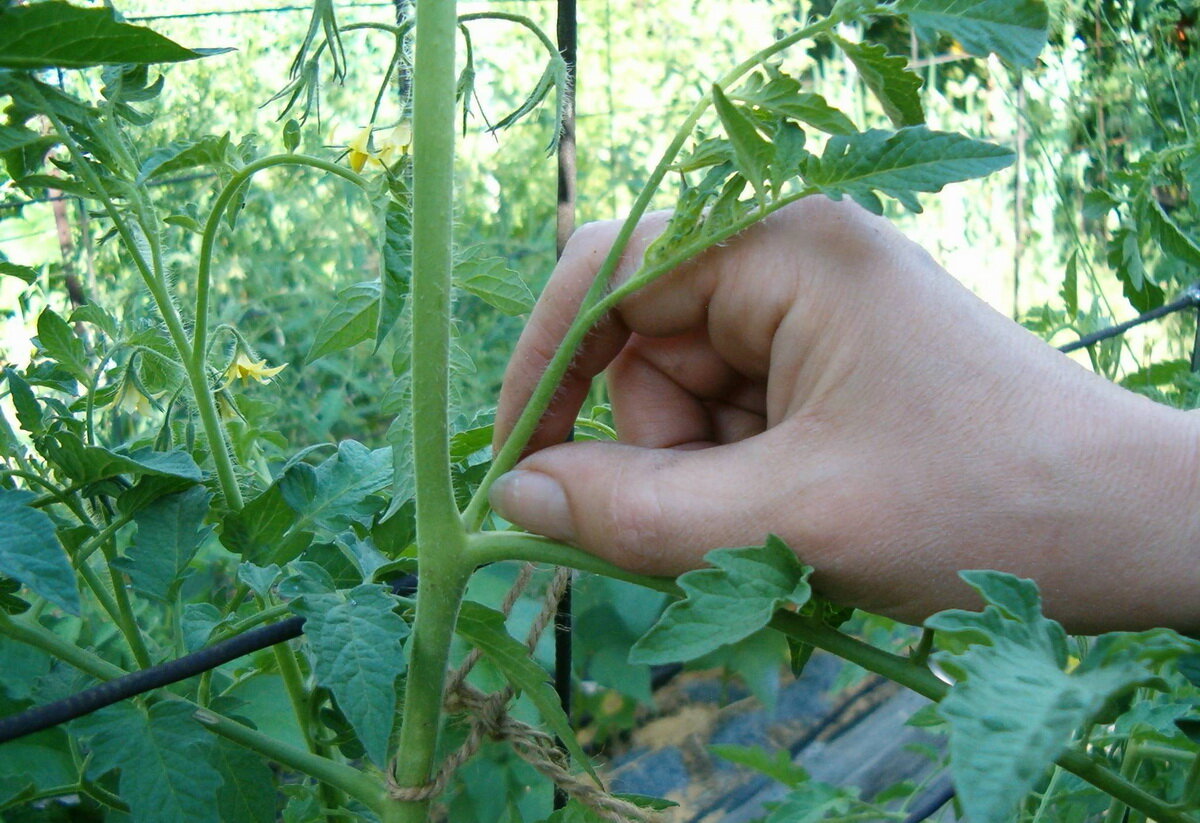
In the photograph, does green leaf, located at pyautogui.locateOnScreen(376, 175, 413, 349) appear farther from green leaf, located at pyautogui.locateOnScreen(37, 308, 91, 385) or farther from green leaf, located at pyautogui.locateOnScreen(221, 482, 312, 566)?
green leaf, located at pyautogui.locateOnScreen(37, 308, 91, 385)

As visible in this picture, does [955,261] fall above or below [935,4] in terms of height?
below

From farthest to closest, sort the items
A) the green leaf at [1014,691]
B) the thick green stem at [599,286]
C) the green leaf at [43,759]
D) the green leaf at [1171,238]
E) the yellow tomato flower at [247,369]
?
the green leaf at [1171,238]
the yellow tomato flower at [247,369]
the green leaf at [43,759]
the thick green stem at [599,286]
the green leaf at [1014,691]

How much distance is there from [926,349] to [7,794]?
2.57 ft

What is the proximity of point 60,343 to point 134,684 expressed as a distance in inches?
15.9

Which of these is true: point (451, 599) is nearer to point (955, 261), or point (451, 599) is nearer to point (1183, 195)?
point (1183, 195)

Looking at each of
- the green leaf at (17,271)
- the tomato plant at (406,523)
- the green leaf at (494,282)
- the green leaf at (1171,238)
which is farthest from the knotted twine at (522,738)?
the green leaf at (1171,238)

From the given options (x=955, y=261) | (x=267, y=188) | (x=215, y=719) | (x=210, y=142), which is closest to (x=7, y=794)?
(x=215, y=719)

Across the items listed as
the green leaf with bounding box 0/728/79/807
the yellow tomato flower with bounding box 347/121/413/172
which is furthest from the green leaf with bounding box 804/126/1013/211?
the green leaf with bounding box 0/728/79/807

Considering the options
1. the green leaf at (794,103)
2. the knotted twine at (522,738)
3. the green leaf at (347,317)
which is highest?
the green leaf at (794,103)

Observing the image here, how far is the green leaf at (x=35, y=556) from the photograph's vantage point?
1.90ft

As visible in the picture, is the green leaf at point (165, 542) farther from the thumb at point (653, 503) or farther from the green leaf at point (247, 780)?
the thumb at point (653, 503)

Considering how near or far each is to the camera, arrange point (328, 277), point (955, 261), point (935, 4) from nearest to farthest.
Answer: point (935, 4) < point (328, 277) < point (955, 261)

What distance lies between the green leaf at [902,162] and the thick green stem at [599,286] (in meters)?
0.06

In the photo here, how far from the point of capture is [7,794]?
817mm
